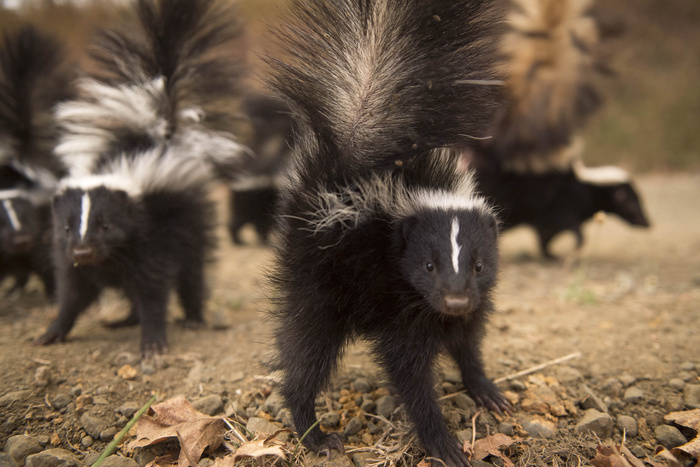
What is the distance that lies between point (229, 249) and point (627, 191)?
5.76 m

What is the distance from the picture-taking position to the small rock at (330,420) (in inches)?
122

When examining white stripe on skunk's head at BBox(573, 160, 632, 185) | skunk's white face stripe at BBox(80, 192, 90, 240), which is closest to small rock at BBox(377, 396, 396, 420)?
skunk's white face stripe at BBox(80, 192, 90, 240)

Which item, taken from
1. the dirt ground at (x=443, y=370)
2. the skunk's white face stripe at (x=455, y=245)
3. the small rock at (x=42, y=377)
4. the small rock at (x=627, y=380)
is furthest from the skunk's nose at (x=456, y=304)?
the small rock at (x=42, y=377)

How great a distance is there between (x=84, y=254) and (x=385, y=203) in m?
2.21

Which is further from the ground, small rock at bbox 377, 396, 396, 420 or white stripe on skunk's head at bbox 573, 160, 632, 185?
white stripe on skunk's head at bbox 573, 160, 632, 185

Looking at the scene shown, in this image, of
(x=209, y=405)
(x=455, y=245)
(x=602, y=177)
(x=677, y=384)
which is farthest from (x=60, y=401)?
(x=602, y=177)

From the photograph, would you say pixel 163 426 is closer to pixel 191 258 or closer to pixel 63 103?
pixel 191 258

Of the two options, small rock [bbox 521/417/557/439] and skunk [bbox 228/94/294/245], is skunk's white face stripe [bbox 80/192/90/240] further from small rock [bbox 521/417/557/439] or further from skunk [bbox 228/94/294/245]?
skunk [bbox 228/94/294/245]

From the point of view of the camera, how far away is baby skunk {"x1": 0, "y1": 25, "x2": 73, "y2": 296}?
4969 millimetres

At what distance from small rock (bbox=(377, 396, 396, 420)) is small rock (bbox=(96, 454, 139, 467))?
53.3 inches

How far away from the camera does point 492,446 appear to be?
2820 millimetres

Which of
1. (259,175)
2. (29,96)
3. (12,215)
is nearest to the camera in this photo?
(12,215)

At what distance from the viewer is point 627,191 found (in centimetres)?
735

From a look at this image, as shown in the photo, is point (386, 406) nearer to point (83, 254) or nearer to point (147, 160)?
point (83, 254)
